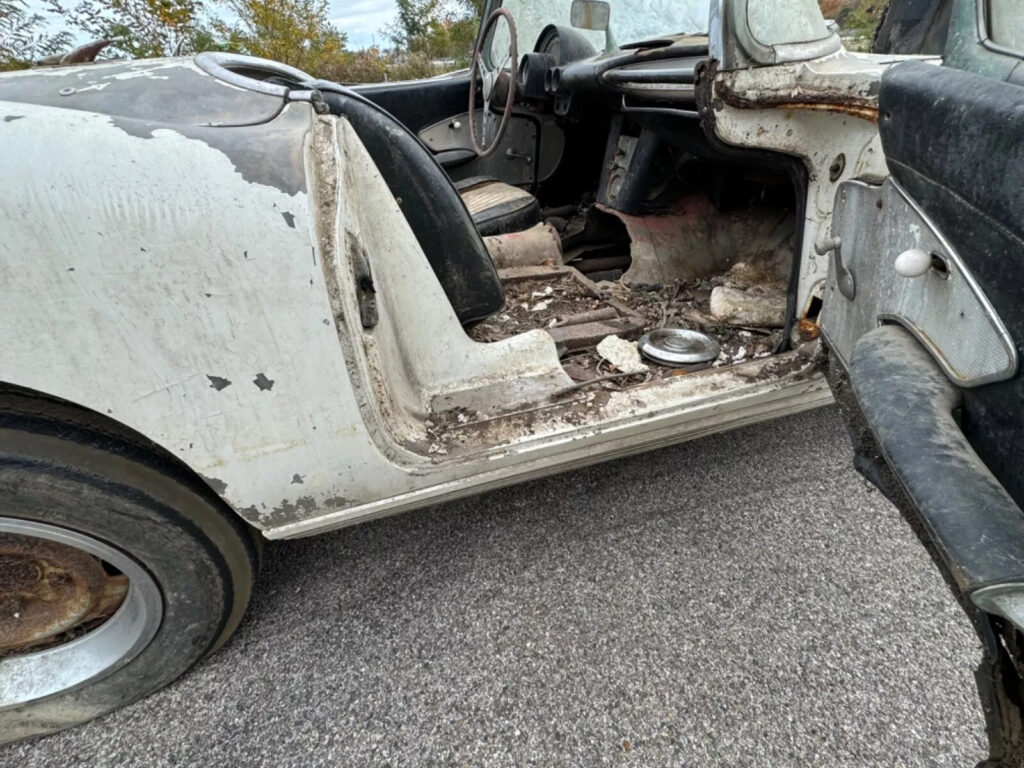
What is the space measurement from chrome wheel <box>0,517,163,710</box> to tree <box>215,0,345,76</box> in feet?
26.5

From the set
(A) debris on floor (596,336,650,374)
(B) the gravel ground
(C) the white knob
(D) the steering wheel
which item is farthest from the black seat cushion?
(C) the white knob

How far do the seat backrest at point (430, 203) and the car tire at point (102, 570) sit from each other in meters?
0.88

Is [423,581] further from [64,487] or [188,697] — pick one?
[64,487]

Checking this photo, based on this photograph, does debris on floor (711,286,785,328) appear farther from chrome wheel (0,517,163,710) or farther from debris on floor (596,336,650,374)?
chrome wheel (0,517,163,710)

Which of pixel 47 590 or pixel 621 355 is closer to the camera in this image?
pixel 47 590

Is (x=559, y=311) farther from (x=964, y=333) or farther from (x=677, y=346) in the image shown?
(x=964, y=333)

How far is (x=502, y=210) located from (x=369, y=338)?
5.06ft

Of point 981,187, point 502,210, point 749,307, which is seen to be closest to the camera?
point 981,187

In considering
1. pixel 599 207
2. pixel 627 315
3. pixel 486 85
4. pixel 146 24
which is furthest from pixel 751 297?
pixel 146 24

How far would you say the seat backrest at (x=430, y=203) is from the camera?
4.82 feet

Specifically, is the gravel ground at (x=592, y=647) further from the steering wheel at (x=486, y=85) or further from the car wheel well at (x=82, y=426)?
the steering wheel at (x=486, y=85)

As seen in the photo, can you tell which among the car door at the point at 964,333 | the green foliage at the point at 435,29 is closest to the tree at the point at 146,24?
the green foliage at the point at 435,29

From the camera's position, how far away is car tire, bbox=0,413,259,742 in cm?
104

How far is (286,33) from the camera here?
7684 mm
